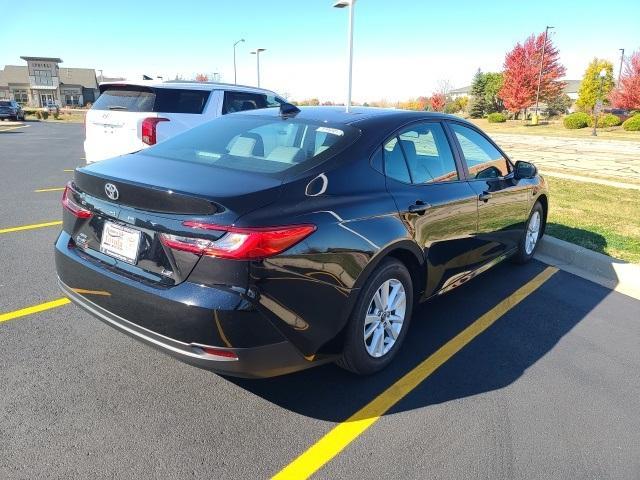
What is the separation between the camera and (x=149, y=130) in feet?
22.6

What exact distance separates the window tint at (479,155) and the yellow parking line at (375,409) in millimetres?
1190

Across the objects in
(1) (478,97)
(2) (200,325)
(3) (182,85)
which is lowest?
(1) (478,97)

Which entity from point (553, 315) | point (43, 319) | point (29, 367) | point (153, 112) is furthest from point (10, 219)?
point (553, 315)

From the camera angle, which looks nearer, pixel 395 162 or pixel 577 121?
Result: pixel 395 162

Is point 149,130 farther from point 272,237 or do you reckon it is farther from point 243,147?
point 272,237

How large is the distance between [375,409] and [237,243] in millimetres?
1281

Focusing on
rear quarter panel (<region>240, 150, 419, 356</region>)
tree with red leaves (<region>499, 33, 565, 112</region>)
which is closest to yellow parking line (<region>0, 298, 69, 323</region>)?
rear quarter panel (<region>240, 150, 419, 356</region>)

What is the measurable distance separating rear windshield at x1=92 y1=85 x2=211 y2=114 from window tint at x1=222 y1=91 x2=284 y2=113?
1.64ft

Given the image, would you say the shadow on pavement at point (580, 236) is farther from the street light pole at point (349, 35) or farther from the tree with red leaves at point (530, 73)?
the tree with red leaves at point (530, 73)

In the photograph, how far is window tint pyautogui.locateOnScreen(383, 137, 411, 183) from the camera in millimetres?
3209

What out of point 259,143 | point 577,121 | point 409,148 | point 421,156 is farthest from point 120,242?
point 577,121

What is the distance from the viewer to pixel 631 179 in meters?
11.9

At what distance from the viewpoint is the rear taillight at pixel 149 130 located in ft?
22.6

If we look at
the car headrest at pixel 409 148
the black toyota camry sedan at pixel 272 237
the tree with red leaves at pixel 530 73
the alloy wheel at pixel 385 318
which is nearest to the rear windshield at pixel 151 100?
the black toyota camry sedan at pixel 272 237
